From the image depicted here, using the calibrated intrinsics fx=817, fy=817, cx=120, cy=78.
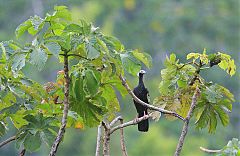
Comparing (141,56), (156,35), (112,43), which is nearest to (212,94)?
(141,56)

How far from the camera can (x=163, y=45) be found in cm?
1888

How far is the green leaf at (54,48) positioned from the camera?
1.81 metres

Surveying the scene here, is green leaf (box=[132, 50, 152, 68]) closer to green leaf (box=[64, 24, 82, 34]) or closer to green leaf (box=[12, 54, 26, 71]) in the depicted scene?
green leaf (box=[64, 24, 82, 34])

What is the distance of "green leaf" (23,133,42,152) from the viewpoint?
6.34 feet

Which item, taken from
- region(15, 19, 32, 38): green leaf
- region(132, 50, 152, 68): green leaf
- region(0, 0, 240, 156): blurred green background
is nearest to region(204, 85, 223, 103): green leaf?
region(132, 50, 152, 68): green leaf

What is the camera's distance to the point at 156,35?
2005cm

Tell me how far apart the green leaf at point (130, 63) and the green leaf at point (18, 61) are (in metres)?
0.24

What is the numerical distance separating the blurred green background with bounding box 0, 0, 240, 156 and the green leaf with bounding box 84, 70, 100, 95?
12723mm

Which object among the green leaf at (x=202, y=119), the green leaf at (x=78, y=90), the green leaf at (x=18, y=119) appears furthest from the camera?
the green leaf at (x=202, y=119)

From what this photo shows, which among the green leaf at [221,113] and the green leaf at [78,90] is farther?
the green leaf at [221,113]

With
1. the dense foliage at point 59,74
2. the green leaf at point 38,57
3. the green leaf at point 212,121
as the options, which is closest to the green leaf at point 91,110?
the dense foliage at point 59,74

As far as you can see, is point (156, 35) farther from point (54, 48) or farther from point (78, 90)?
point (54, 48)

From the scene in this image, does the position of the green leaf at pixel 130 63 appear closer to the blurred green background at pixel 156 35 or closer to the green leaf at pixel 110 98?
the green leaf at pixel 110 98

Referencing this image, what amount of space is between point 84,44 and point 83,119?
0.27 meters
